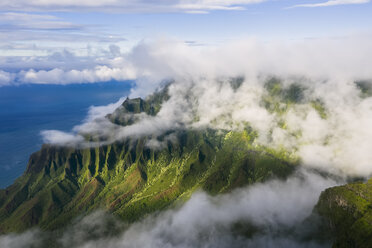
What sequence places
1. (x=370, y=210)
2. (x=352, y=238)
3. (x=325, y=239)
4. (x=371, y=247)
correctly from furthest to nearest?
(x=325, y=239), (x=370, y=210), (x=352, y=238), (x=371, y=247)

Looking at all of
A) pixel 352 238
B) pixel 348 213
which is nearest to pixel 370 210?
pixel 348 213

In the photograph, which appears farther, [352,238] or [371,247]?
[352,238]

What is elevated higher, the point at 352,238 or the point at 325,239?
the point at 352,238

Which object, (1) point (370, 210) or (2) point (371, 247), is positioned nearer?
(2) point (371, 247)

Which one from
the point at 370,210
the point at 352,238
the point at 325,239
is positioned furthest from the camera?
the point at 325,239

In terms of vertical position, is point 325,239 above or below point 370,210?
below

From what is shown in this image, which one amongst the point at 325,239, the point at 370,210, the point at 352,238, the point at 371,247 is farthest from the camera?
the point at 325,239

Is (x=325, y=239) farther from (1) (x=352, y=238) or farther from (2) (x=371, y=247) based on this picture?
(2) (x=371, y=247)

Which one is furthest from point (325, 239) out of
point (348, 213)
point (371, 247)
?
point (371, 247)

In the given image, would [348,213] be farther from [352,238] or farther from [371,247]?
[371,247]
